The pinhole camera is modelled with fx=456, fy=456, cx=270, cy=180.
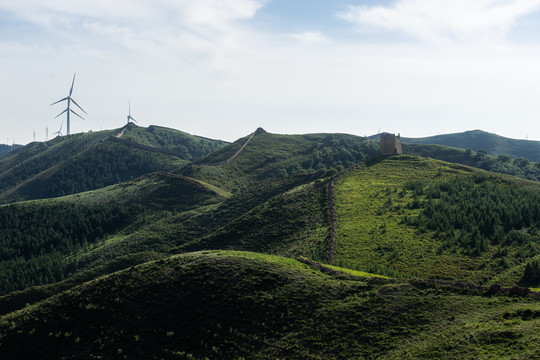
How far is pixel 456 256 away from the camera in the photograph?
3105 inches

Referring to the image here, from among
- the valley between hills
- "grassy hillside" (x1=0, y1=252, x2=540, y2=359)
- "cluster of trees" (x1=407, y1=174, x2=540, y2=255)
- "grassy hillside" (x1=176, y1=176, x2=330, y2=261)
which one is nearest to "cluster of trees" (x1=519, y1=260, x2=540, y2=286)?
the valley between hills

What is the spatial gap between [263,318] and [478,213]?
6085 cm

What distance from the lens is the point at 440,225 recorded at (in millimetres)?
91000

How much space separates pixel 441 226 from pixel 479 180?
40.7m

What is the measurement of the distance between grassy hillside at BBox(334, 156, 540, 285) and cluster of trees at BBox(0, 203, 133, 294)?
3073 inches

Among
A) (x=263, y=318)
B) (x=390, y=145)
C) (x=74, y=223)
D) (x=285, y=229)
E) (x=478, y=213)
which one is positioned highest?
(x=390, y=145)

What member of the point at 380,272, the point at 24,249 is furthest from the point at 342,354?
the point at 24,249

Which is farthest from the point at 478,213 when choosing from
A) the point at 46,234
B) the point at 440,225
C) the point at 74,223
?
the point at 46,234

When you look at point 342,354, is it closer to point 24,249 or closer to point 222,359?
point 222,359

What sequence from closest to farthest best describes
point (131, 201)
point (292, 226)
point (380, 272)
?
point (380, 272) → point (292, 226) → point (131, 201)

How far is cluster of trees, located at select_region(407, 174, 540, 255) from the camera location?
277ft

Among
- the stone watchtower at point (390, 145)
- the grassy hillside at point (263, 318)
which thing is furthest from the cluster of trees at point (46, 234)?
the stone watchtower at point (390, 145)

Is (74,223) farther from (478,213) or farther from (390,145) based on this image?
(478,213)

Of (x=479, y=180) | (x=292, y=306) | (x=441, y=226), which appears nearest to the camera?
(x=292, y=306)
